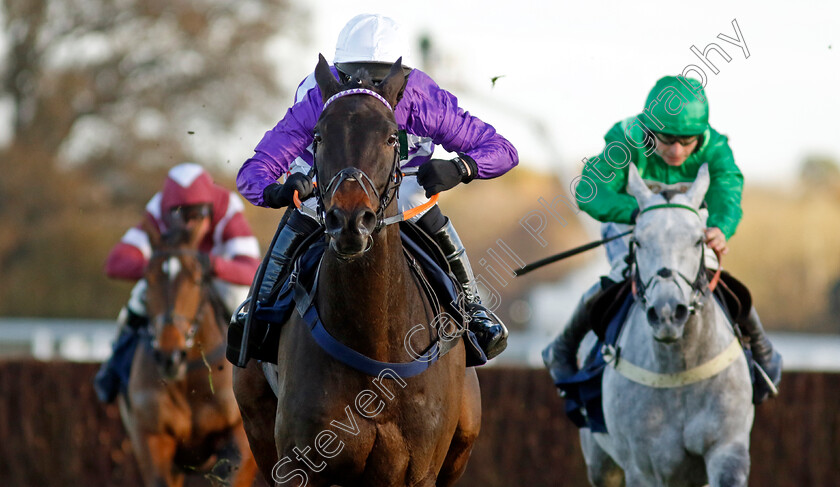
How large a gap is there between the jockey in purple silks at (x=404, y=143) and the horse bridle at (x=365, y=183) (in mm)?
416

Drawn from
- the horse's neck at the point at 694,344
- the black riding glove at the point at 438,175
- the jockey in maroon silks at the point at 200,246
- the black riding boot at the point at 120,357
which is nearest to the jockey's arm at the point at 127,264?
the jockey in maroon silks at the point at 200,246

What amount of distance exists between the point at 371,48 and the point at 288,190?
1.00 meters

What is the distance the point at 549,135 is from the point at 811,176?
21.8m

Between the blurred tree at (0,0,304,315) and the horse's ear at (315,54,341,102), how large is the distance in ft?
68.4

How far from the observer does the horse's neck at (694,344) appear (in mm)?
5918

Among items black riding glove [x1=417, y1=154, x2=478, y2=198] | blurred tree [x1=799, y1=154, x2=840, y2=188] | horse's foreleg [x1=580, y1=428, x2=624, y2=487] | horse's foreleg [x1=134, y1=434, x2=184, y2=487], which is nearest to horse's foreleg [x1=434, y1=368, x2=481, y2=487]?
black riding glove [x1=417, y1=154, x2=478, y2=198]

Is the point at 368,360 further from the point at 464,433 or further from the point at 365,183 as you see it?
the point at 464,433

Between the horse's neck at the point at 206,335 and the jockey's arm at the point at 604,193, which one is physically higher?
the jockey's arm at the point at 604,193

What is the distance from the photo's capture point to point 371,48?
493 cm

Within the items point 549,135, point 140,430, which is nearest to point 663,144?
point 140,430

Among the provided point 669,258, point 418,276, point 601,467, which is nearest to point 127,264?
point 601,467

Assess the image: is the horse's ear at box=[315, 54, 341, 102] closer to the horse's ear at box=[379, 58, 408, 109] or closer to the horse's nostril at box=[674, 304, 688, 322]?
the horse's ear at box=[379, 58, 408, 109]

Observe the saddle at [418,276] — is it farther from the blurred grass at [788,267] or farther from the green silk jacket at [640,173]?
the blurred grass at [788,267]

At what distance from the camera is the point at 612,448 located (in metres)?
6.54
